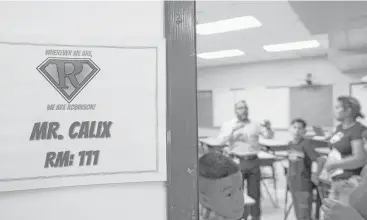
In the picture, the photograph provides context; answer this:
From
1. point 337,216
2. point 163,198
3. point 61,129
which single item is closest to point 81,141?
point 61,129

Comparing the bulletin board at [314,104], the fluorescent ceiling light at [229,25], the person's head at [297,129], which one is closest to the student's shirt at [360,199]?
the person's head at [297,129]

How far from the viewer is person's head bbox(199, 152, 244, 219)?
816mm

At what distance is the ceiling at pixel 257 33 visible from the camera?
2.86 metres

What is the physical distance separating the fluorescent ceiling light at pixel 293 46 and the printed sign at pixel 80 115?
414 cm

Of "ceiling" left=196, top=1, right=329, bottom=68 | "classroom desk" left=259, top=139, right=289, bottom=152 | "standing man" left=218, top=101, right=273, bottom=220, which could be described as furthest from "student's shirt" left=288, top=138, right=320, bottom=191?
"classroom desk" left=259, top=139, right=289, bottom=152

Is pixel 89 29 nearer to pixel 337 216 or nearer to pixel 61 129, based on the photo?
pixel 61 129

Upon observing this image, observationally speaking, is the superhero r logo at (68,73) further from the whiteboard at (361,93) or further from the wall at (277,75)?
the whiteboard at (361,93)

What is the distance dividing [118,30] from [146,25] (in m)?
0.05

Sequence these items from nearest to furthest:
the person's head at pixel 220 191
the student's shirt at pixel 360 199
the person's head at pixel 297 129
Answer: the person's head at pixel 220 191, the student's shirt at pixel 360 199, the person's head at pixel 297 129

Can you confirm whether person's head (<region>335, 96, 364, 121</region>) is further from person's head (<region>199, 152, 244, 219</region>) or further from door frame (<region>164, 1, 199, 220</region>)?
door frame (<region>164, 1, 199, 220</region>)

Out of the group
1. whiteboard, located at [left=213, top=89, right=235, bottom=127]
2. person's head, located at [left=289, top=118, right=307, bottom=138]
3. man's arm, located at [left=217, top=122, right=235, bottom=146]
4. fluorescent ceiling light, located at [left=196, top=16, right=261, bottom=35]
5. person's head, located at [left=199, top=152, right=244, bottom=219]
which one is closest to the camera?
person's head, located at [left=199, top=152, right=244, bottom=219]

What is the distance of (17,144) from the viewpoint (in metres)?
0.48

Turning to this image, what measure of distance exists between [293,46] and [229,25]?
59.7 inches

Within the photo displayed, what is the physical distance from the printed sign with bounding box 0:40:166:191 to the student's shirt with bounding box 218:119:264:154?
7.33 ft
